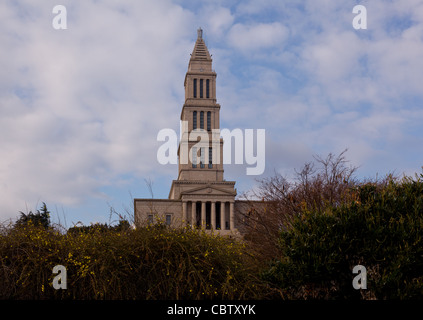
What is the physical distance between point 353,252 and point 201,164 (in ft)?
255

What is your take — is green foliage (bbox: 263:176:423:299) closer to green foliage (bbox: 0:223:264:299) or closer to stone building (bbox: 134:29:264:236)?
green foliage (bbox: 0:223:264:299)

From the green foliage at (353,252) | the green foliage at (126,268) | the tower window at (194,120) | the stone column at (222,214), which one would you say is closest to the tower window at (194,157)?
the tower window at (194,120)

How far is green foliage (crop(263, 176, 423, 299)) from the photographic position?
979 centimetres

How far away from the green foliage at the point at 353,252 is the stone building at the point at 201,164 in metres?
64.2

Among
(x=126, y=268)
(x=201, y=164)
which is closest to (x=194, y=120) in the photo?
(x=201, y=164)

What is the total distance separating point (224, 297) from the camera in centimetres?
1009

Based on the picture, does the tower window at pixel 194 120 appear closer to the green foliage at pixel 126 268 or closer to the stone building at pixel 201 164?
the stone building at pixel 201 164

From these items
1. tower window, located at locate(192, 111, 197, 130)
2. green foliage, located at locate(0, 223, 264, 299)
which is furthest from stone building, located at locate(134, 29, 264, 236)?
green foliage, located at locate(0, 223, 264, 299)

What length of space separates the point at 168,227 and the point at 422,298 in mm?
5879

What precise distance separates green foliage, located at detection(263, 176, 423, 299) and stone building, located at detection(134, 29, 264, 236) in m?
64.2

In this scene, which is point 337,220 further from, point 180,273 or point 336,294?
point 180,273

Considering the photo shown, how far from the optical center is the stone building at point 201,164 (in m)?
78.1

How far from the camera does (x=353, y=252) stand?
33.8ft
